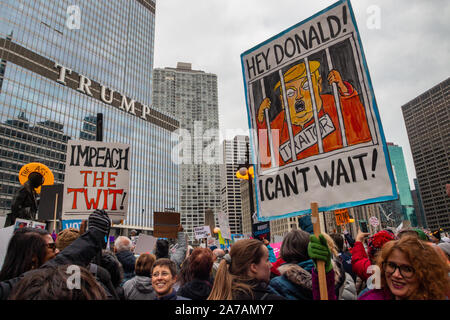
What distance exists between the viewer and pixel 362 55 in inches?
112

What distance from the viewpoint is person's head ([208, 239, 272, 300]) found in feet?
8.35

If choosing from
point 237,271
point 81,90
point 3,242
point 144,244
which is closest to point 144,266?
point 3,242

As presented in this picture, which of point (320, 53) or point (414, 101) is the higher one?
point (414, 101)

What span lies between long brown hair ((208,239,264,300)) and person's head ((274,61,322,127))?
135 centimetres

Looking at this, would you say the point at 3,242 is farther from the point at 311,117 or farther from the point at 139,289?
the point at 311,117

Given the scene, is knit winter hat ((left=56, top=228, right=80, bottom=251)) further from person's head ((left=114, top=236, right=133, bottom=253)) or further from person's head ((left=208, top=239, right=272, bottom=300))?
person's head ((left=208, top=239, right=272, bottom=300))

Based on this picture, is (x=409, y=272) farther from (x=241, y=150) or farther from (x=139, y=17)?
(x=139, y=17)

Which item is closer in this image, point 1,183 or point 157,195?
point 1,183

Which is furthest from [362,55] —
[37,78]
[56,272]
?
[37,78]

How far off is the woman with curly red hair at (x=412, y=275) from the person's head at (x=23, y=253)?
272cm

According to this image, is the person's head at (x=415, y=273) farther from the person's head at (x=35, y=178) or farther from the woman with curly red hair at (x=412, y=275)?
the person's head at (x=35, y=178)

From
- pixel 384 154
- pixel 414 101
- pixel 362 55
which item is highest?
pixel 414 101

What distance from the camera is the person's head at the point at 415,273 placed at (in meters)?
2.21
